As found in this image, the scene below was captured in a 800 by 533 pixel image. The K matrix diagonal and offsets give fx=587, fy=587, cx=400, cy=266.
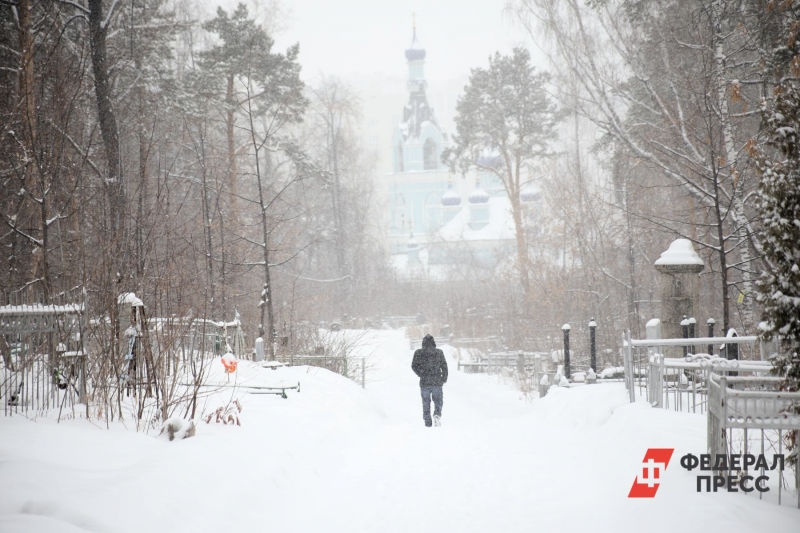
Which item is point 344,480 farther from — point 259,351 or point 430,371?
point 259,351

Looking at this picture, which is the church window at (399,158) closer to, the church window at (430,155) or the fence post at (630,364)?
the church window at (430,155)

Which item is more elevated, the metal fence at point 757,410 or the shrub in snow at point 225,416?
the metal fence at point 757,410

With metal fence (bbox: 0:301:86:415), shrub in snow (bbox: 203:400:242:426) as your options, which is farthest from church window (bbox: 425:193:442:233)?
metal fence (bbox: 0:301:86:415)

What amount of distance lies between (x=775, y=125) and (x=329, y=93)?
32.6 meters

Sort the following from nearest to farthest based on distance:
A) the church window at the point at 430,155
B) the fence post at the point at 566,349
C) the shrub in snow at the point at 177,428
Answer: the shrub in snow at the point at 177,428
the fence post at the point at 566,349
the church window at the point at 430,155

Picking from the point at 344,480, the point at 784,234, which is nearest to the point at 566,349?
the point at 344,480

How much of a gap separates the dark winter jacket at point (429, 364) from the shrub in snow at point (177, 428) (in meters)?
5.04

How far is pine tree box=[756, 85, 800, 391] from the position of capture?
13.9ft

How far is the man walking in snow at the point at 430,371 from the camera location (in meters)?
10.2

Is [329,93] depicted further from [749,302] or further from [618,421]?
[618,421]

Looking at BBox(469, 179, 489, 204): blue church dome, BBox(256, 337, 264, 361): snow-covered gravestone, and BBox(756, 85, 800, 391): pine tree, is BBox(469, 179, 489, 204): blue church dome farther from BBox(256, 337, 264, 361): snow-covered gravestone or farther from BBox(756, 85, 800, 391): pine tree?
BBox(756, 85, 800, 391): pine tree

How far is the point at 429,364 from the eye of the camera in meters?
10.2

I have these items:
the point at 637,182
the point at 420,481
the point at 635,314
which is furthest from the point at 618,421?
the point at 637,182

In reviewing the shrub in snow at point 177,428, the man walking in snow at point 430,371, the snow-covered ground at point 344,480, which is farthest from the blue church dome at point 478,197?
the shrub in snow at point 177,428
